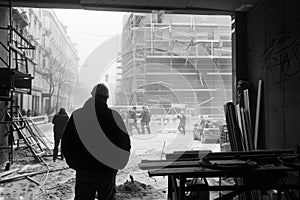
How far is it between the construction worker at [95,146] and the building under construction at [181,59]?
13121mm

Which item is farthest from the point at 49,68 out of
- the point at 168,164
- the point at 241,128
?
the point at 168,164

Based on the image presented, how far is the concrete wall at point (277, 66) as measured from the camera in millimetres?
2918

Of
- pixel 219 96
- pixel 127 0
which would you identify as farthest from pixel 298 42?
pixel 219 96

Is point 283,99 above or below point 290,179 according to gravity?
above

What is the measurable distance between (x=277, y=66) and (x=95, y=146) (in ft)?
7.54

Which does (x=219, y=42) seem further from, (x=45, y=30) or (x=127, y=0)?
(x=127, y=0)

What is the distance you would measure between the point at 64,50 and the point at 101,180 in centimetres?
1916

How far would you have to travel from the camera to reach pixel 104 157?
2.30 meters

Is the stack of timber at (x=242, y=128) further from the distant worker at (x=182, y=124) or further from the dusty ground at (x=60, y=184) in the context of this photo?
the distant worker at (x=182, y=124)

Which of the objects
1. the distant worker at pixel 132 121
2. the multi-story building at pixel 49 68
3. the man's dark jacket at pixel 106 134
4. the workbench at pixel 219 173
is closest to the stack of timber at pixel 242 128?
the workbench at pixel 219 173

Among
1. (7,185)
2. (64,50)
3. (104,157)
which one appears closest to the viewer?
(104,157)

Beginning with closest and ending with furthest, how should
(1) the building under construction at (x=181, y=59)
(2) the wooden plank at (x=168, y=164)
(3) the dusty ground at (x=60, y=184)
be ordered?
1. (2) the wooden plank at (x=168, y=164)
2. (3) the dusty ground at (x=60, y=184)
3. (1) the building under construction at (x=181, y=59)

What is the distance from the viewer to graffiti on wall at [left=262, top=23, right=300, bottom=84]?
9.49 ft

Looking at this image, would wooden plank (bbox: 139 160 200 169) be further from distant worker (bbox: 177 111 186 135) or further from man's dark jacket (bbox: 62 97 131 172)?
distant worker (bbox: 177 111 186 135)
